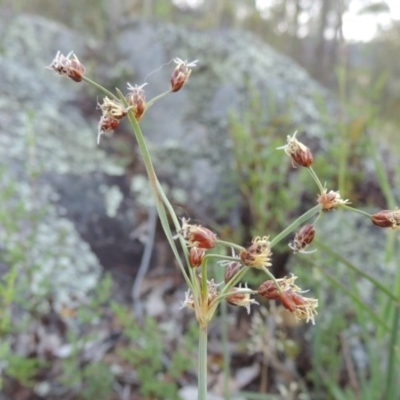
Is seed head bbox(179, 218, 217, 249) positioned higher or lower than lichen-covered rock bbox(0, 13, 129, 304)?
lower

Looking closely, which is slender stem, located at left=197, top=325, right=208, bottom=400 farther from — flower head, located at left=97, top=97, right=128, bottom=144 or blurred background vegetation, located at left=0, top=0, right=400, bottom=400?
blurred background vegetation, located at left=0, top=0, right=400, bottom=400

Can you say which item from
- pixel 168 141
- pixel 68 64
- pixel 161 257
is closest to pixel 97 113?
pixel 168 141

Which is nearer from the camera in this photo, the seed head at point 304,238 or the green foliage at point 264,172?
the seed head at point 304,238

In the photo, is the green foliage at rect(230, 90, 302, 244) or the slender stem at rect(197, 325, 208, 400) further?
the green foliage at rect(230, 90, 302, 244)

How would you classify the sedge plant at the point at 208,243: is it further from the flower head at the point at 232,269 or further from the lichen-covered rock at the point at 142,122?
the lichen-covered rock at the point at 142,122

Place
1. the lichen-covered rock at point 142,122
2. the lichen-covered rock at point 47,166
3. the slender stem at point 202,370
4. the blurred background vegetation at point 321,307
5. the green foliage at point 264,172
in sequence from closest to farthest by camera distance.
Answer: the slender stem at point 202,370
the blurred background vegetation at point 321,307
the lichen-covered rock at point 47,166
the green foliage at point 264,172
the lichen-covered rock at point 142,122

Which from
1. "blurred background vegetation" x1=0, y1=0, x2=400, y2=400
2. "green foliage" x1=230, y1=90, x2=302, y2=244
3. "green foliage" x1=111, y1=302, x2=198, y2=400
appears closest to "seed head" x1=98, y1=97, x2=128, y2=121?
"blurred background vegetation" x1=0, y1=0, x2=400, y2=400

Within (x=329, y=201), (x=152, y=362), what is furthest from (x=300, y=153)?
(x=152, y=362)

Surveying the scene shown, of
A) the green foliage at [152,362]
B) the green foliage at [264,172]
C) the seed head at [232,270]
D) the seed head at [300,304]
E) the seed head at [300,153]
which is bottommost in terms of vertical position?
the green foliage at [152,362]

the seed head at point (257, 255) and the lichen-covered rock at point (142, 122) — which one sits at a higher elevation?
the lichen-covered rock at point (142, 122)

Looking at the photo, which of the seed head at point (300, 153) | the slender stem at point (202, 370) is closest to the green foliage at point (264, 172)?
the seed head at point (300, 153)

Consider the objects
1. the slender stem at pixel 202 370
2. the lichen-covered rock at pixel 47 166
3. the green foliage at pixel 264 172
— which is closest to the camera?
the slender stem at pixel 202 370
